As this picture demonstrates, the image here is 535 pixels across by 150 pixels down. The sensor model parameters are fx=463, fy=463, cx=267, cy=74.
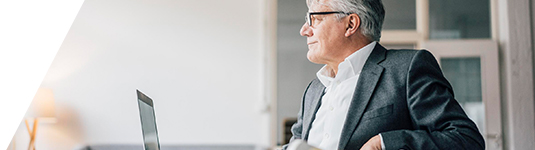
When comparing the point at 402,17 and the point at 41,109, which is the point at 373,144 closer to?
the point at 402,17

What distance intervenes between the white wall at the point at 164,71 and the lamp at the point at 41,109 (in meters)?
0.25

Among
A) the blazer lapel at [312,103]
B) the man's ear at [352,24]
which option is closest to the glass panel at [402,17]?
Result: the blazer lapel at [312,103]

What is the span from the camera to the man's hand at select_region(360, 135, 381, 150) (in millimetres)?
1100

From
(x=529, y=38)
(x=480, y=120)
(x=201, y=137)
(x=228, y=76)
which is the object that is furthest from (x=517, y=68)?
(x=201, y=137)

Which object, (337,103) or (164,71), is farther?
(164,71)

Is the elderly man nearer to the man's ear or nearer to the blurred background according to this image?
the man's ear

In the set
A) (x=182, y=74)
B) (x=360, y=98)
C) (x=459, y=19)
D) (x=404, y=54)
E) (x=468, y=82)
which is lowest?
(x=468, y=82)

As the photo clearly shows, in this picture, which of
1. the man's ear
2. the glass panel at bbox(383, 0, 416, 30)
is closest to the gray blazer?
the man's ear

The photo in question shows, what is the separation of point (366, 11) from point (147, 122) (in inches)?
31.3

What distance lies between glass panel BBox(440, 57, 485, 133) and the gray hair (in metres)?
3.02

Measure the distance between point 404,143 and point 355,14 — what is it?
425 mm

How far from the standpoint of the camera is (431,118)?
3.62ft
